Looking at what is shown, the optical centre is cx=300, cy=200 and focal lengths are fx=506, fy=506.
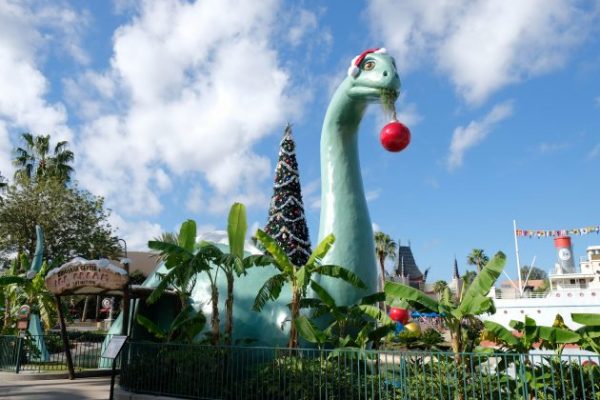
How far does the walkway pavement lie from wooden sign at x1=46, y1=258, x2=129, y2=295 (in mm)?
2116

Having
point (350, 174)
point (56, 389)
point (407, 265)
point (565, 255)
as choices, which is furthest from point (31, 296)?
point (407, 265)

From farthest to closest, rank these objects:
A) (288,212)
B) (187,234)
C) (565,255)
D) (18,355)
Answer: (565,255)
(288,212)
(18,355)
(187,234)

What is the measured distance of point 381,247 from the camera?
49.9m

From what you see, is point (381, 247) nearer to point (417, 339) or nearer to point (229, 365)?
point (417, 339)

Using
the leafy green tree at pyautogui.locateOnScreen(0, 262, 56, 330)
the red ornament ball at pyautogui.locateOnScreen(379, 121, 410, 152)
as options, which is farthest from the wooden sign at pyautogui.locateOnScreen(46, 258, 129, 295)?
the red ornament ball at pyautogui.locateOnScreen(379, 121, 410, 152)

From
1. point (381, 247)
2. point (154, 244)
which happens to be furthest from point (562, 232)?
point (154, 244)

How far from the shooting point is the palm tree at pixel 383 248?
4503cm

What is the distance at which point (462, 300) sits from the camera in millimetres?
7914

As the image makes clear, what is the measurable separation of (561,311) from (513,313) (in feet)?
9.11

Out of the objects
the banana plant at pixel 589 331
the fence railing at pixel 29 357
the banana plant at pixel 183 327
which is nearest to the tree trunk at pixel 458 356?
the banana plant at pixel 589 331

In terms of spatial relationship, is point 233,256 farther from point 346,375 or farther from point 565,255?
point 565,255

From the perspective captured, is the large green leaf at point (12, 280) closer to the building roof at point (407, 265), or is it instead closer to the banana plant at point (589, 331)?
the banana plant at point (589, 331)

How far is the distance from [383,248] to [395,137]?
43322 mm

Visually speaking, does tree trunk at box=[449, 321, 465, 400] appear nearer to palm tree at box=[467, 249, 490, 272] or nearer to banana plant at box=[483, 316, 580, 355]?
banana plant at box=[483, 316, 580, 355]
